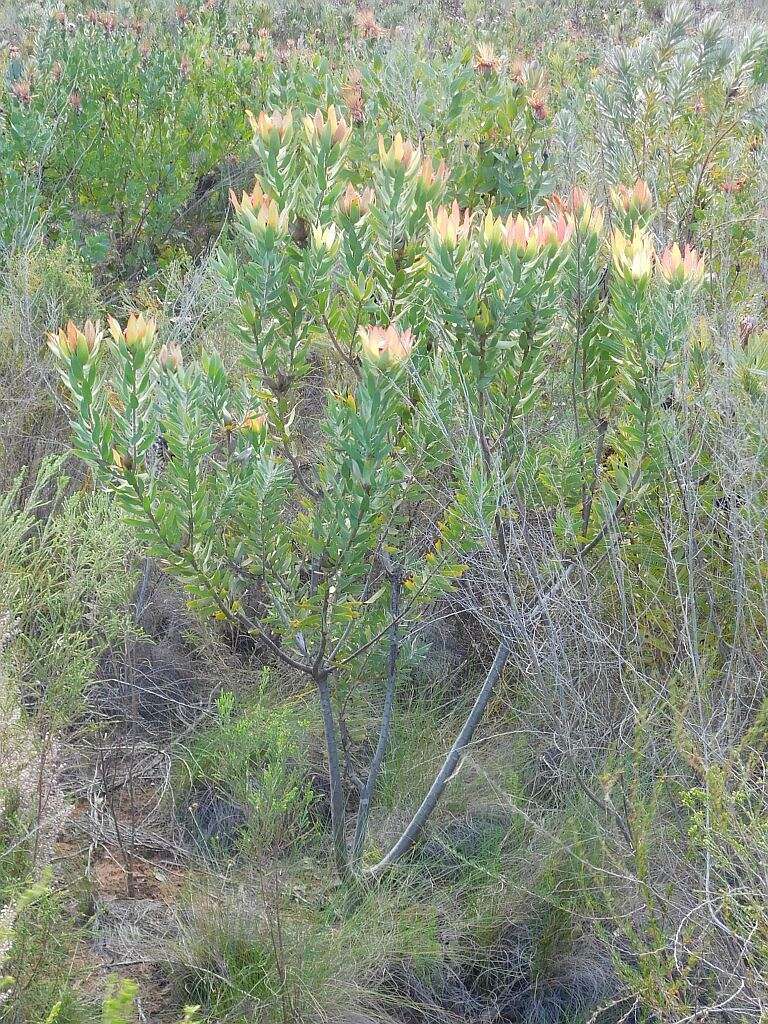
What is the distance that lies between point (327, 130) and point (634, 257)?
0.76 metres

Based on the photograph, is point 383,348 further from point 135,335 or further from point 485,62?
point 485,62

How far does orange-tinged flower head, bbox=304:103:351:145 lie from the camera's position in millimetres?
2152

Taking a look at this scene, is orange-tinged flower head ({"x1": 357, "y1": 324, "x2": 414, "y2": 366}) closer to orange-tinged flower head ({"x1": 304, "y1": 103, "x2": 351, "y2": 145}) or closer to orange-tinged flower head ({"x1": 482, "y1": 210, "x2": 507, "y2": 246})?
orange-tinged flower head ({"x1": 482, "y1": 210, "x2": 507, "y2": 246})

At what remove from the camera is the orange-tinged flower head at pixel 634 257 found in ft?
6.46

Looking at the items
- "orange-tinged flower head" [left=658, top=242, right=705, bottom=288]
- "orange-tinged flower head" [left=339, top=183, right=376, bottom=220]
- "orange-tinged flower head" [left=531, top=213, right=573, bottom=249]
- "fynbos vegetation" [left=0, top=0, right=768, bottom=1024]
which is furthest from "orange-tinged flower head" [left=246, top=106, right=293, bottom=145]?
"orange-tinged flower head" [left=658, top=242, right=705, bottom=288]

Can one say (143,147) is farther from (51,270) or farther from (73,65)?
(51,270)

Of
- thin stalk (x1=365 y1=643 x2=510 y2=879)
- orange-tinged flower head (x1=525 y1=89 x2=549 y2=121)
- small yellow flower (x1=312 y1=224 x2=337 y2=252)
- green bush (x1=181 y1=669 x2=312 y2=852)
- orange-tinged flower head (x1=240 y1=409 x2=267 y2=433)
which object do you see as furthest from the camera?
orange-tinged flower head (x1=525 y1=89 x2=549 y2=121)

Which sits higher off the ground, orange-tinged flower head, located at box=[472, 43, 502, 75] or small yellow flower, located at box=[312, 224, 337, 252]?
orange-tinged flower head, located at box=[472, 43, 502, 75]

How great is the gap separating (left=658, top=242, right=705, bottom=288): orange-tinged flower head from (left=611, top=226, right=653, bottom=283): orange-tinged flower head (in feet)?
0.12

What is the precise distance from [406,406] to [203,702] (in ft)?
5.37

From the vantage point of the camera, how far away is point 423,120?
321 cm

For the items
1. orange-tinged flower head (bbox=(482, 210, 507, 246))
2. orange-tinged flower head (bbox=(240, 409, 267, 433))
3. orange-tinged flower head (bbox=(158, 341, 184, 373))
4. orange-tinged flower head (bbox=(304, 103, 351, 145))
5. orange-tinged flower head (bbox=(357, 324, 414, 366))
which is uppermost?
orange-tinged flower head (bbox=(304, 103, 351, 145))

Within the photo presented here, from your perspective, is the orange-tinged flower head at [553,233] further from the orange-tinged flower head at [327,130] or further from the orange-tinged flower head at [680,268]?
the orange-tinged flower head at [327,130]

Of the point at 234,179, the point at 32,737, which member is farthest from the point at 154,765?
the point at 234,179
